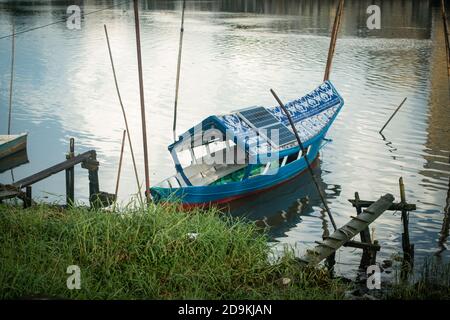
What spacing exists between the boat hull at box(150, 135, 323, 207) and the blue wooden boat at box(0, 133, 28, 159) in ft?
24.3

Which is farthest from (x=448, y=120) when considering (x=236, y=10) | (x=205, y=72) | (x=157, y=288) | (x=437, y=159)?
(x=236, y=10)

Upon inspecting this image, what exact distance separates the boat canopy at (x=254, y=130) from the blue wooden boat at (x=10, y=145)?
664 cm

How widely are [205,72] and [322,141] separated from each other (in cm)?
1708

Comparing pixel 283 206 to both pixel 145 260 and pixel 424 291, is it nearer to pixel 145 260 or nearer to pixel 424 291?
pixel 424 291

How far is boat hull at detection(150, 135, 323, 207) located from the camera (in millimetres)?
14825

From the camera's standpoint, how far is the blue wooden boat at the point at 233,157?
52.2 ft

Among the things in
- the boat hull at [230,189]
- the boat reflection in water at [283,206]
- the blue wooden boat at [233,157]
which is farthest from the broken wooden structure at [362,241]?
the blue wooden boat at [233,157]

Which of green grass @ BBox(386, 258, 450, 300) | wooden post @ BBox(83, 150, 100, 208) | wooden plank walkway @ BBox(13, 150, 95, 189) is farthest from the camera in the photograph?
wooden post @ BBox(83, 150, 100, 208)

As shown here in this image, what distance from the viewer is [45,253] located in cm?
863

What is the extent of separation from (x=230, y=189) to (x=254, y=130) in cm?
172

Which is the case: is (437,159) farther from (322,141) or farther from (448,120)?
(448,120)

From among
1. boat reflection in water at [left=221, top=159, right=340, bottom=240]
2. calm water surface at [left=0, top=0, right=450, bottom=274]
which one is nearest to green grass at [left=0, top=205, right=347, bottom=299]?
calm water surface at [left=0, top=0, right=450, bottom=274]

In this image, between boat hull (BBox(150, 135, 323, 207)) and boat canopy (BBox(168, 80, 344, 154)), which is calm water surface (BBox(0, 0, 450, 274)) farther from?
boat canopy (BBox(168, 80, 344, 154))

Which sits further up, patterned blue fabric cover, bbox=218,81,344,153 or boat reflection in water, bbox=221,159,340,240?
patterned blue fabric cover, bbox=218,81,344,153
